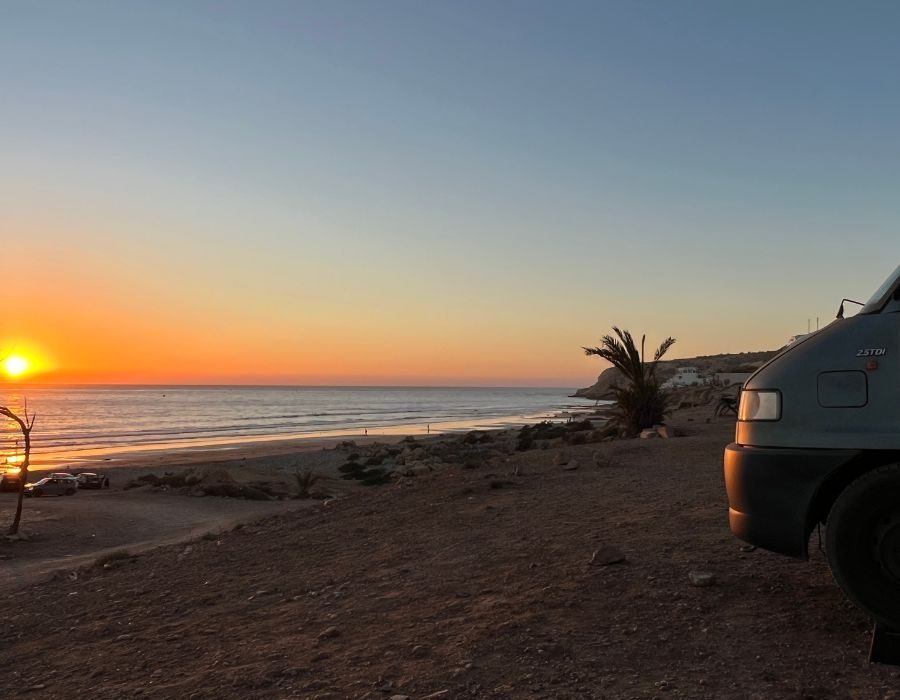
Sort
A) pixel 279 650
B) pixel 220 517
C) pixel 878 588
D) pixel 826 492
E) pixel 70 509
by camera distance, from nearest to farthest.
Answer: pixel 878 588 < pixel 826 492 < pixel 279 650 < pixel 220 517 < pixel 70 509

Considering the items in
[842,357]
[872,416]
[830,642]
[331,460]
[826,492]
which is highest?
[842,357]

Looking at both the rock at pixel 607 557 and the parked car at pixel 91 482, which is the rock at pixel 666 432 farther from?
the parked car at pixel 91 482

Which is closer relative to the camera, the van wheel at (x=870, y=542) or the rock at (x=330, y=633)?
the van wheel at (x=870, y=542)

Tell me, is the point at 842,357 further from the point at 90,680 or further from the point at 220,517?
the point at 220,517

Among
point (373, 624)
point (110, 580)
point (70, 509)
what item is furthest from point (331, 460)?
point (373, 624)

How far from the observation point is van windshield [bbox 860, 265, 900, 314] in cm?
408

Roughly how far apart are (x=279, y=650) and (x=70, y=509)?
1895cm

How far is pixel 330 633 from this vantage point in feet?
16.9

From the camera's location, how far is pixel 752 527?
4.29 m

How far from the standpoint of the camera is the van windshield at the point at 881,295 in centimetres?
408

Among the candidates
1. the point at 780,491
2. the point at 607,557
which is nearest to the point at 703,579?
the point at 607,557

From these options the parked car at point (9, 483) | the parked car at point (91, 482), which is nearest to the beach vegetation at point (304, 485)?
the parked car at point (91, 482)

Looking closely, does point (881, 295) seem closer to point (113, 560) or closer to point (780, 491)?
point (780, 491)

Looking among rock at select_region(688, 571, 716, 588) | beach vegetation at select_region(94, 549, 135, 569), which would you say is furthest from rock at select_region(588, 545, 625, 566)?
beach vegetation at select_region(94, 549, 135, 569)
